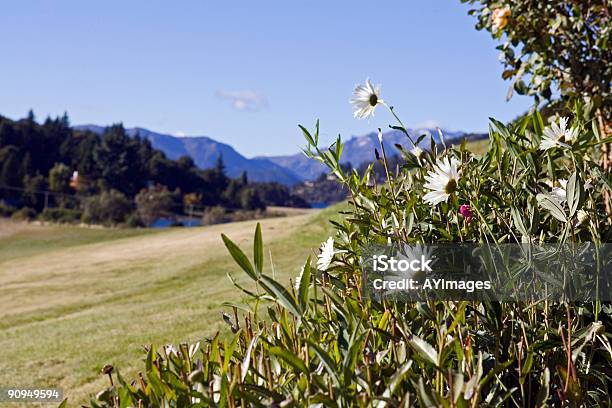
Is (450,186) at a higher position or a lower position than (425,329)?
higher

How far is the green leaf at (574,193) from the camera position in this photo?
4.06ft

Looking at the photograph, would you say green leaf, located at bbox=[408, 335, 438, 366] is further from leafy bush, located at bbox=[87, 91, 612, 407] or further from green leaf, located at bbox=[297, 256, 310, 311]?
green leaf, located at bbox=[297, 256, 310, 311]

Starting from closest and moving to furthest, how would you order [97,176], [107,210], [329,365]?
[329,365], [107,210], [97,176]

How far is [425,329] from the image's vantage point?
1.37 meters

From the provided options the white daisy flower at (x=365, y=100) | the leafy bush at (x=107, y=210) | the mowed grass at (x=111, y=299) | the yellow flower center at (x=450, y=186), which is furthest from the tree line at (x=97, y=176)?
the yellow flower center at (x=450, y=186)

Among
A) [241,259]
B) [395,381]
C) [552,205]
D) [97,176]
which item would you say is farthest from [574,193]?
[97,176]

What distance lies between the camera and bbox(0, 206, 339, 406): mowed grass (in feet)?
19.9

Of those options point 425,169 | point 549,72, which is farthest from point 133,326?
point 425,169

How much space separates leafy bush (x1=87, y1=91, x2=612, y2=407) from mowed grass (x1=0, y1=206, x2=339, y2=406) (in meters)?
0.15

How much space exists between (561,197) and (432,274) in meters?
0.32

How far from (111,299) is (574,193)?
12.7 metres

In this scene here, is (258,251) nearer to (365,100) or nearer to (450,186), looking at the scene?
(450,186)

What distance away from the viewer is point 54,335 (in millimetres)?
8328

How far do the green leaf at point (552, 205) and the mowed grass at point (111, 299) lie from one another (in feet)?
1.92
